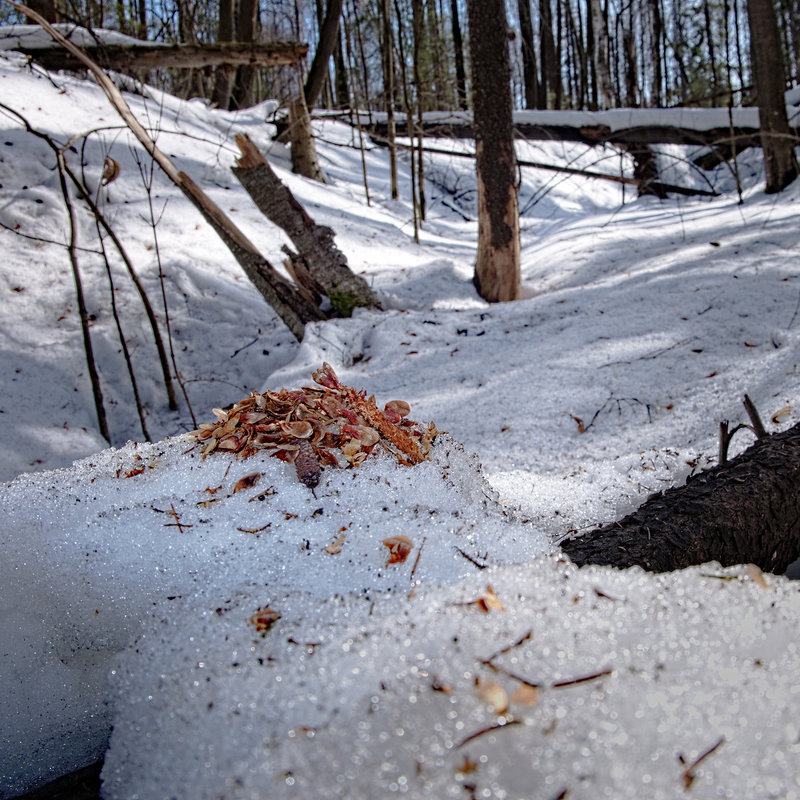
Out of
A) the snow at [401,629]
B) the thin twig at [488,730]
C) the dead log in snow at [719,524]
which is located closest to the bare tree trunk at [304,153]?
the snow at [401,629]

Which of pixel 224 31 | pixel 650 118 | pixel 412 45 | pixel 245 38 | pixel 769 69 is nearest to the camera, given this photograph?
pixel 769 69

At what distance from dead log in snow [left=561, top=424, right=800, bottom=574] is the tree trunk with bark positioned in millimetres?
2917

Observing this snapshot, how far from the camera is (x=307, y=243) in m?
4.17

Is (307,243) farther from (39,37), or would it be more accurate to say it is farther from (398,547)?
(39,37)

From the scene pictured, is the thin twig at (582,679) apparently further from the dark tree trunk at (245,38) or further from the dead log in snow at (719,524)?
the dark tree trunk at (245,38)

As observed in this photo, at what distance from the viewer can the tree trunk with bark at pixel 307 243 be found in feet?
13.6

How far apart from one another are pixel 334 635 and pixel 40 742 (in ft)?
1.73

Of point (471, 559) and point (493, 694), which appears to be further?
point (471, 559)

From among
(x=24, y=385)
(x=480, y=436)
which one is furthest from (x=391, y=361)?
(x=24, y=385)

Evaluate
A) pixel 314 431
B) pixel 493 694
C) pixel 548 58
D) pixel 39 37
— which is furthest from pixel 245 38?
pixel 548 58

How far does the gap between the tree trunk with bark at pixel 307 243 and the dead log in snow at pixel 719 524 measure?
115 inches

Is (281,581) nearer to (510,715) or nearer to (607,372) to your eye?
(510,715)

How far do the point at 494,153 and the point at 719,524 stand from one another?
3.74m

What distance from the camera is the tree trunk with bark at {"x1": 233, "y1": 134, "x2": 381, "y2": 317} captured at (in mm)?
4133
